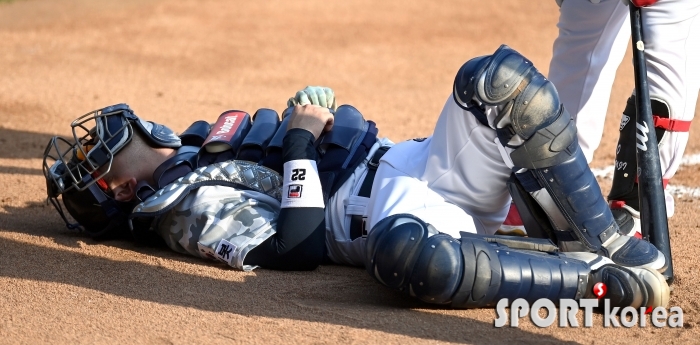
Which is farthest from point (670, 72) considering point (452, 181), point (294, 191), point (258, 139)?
point (258, 139)

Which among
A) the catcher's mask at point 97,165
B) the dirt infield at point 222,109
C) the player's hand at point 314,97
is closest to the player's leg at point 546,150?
the dirt infield at point 222,109

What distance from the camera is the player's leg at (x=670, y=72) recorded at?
3.40 m

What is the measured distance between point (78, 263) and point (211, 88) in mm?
3818

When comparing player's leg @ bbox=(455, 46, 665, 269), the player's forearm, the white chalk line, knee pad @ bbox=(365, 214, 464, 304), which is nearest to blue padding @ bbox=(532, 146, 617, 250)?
player's leg @ bbox=(455, 46, 665, 269)

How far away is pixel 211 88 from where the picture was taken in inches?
281

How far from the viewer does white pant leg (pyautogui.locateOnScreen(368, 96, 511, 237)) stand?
3010mm

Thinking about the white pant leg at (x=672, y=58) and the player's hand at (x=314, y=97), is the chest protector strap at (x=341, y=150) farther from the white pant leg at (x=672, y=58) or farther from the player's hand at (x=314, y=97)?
the white pant leg at (x=672, y=58)

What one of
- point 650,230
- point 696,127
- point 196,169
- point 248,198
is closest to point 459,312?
point 650,230

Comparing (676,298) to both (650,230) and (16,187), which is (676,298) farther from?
(16,187)

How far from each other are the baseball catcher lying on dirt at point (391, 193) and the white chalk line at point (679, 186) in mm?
1870

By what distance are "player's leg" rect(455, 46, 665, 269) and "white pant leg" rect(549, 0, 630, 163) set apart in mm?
1109

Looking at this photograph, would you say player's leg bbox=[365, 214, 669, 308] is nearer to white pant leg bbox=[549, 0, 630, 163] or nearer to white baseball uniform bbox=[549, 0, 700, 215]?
white baseball uniform bbox=[549, 0, 700, 215]

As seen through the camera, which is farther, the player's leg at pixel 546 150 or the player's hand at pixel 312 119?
the player's hand at pixel 312 119

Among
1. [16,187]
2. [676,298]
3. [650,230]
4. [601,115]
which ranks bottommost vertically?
[16,187]
